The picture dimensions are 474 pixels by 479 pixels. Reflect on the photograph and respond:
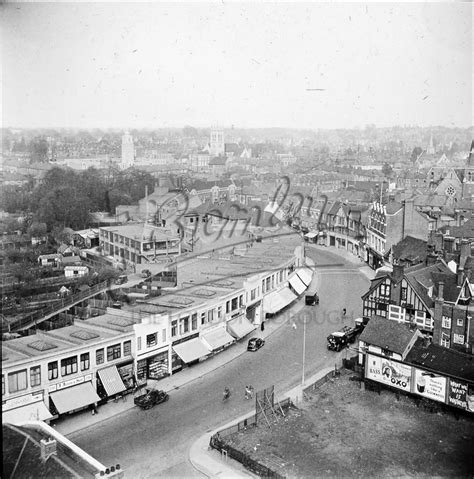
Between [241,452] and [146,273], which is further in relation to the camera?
[146,273]

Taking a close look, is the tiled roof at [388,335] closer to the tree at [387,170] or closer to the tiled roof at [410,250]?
the tiled roof at [410,250]

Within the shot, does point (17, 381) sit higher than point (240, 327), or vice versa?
point (17, 381)

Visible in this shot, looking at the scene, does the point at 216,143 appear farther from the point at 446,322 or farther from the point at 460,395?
the point at 460,395

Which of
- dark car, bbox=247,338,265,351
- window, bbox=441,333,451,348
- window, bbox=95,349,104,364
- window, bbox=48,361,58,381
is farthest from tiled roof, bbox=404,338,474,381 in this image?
window, bbox=48,361,58,381

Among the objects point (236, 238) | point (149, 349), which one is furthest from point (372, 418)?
point (236, 238)

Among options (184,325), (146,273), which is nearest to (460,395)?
(184,325)

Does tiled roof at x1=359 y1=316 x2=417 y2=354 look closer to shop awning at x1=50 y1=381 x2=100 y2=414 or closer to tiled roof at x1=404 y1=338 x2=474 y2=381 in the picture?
tiled roof at x1=404 y1=338 x2=474 y2=381
